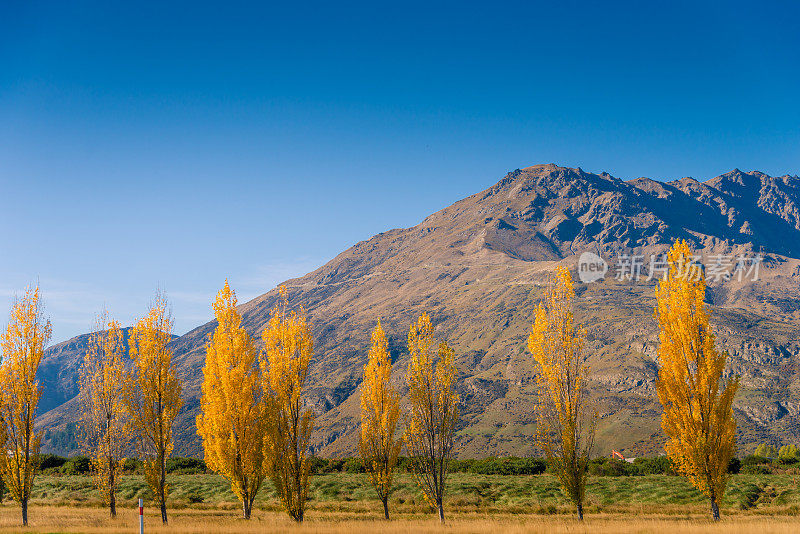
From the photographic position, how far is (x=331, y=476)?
179 ft

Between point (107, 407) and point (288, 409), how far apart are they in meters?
17.0

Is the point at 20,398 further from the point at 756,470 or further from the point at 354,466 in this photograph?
the point at 756,470

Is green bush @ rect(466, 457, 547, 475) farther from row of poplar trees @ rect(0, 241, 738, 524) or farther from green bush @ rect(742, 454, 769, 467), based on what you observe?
row of poplar trees @ rect(0, 241, 738, 524)

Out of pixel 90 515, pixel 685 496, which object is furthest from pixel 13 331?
pixel 685 496

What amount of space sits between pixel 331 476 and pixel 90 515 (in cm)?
2477

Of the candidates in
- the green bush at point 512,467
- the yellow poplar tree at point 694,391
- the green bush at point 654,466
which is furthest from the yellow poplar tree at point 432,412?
the green bush at point 654,466

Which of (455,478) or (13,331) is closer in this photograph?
(13,331)

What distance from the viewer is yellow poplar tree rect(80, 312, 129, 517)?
3825cm

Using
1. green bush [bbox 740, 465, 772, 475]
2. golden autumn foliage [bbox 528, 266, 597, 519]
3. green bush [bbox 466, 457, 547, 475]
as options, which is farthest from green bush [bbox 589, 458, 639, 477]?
golden autumn foliage [bbox 528, 266, 597, 519]

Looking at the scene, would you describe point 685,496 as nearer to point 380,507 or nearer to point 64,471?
point 380,507

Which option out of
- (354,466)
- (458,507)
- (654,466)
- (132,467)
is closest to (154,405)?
(458,507)

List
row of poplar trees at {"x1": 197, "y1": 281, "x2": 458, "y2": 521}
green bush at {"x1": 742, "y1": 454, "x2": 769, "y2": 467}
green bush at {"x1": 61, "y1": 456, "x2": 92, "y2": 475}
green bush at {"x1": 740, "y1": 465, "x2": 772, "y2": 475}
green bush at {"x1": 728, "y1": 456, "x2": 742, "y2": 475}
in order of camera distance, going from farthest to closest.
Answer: green bush at {"x1": 61, "y1": 456, "x2": 92, "y2": 475} < green bush at {"x1": 742, "y1": 454, "x2": 769, "y2": 467} < green bush at {"x1": 728, "y1": 456, "x2": 742, "y2": 475} < green bush at {"x1": 740, "y1": 465, "x2": 772, "y2": 475} < row of poplar trees at {"x1": 197, "y1": 281, "x2": 458, "y2": 521}

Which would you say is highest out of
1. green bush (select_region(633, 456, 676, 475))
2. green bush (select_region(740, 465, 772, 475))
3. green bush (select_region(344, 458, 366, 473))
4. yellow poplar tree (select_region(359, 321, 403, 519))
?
yellow poplar tree (select_region(359, 321, 403, 519))

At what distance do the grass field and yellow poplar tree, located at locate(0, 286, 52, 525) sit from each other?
117 inches
